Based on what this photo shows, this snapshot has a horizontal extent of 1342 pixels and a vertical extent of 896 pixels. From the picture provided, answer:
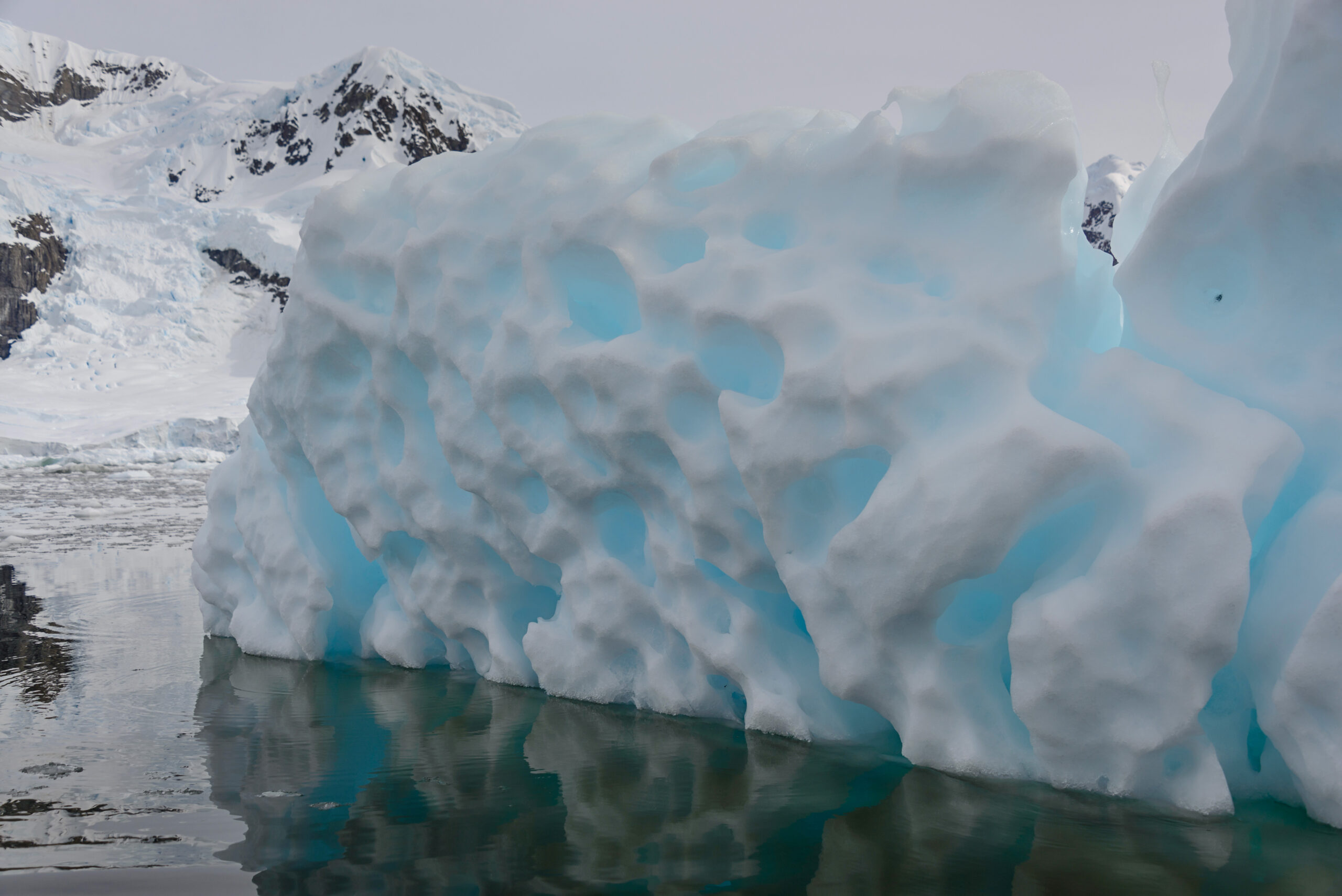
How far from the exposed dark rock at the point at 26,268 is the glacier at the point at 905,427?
145 feet

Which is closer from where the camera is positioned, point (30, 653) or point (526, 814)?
point (526, 814)

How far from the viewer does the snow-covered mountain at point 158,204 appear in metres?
36.1

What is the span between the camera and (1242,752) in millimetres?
2973

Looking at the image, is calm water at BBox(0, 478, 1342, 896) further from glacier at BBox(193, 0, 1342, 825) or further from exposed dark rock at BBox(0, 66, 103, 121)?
exposed dark rock at BBox(0, 66, 103, 121)

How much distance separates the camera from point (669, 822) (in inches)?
115

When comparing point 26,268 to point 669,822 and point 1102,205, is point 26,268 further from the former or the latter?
point 669,822

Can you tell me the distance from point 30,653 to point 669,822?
4183mm

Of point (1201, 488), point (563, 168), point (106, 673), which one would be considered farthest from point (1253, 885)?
point (106, 673)

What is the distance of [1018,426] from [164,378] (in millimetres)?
39212

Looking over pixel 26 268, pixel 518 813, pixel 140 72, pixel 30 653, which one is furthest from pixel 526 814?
pixel 140 72

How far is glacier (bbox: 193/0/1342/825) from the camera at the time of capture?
281 centimetres

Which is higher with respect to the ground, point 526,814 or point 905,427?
point 905,427

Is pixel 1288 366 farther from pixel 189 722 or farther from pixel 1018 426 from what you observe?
pixel 189 722

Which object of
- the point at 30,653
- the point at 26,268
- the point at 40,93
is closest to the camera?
the point at 30,653
